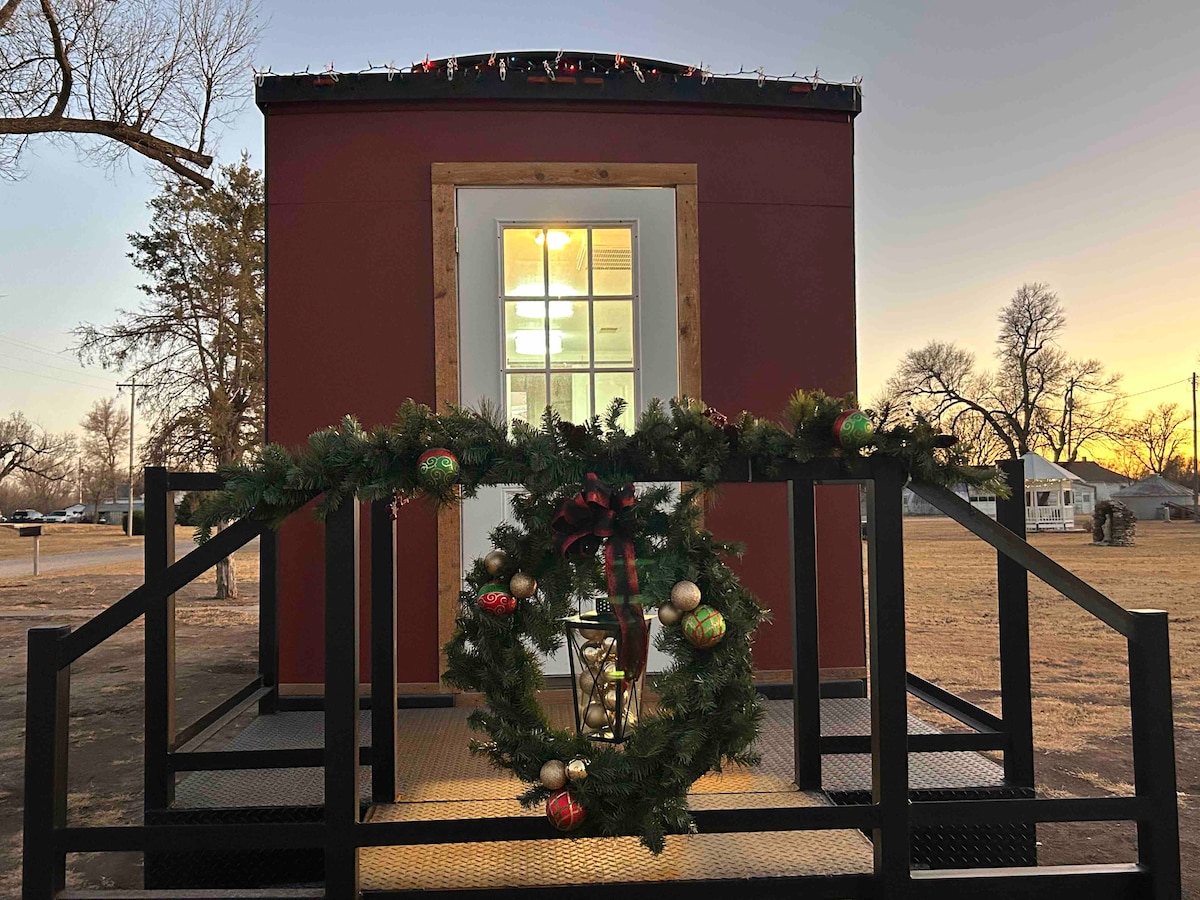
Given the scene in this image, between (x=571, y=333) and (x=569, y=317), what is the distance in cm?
8

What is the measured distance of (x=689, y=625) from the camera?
1.88 meters

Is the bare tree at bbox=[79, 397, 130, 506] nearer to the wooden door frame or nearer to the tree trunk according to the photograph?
the tree trunk

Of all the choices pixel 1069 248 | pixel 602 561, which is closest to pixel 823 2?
pixel 602 561

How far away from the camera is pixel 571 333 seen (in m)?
4.06

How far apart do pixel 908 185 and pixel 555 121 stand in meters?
9.60

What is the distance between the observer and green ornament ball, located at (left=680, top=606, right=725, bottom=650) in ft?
6.12

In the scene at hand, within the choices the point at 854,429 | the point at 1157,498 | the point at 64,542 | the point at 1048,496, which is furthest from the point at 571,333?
the point at 1157,498

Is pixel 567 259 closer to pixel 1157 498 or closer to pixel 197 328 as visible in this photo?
pixel 197 328

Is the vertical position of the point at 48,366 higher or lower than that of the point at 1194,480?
higher

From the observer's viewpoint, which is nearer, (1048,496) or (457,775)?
(457,775)

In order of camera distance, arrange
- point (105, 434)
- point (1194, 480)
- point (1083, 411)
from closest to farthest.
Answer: point (1083, 411) < point (1194, 480) < point (105, 434)

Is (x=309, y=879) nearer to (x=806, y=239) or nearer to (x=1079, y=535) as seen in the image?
(x=806, y=239)

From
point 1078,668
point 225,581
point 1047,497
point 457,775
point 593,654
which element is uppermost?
point 593,654

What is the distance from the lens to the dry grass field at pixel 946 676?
3.26m
